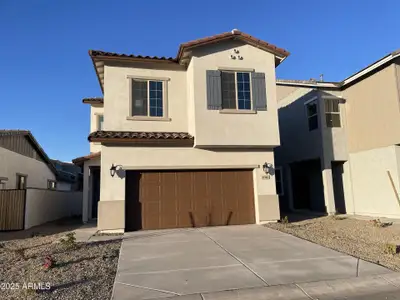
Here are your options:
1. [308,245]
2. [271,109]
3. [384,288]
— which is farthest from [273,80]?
[384,288]

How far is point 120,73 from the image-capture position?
1248 cm

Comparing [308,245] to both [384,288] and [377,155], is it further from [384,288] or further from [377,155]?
[377,155]

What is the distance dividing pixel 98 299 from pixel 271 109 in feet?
31.9

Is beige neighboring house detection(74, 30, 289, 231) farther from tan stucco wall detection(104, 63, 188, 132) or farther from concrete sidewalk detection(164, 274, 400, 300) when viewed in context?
concrete sidewalk detection(164, 274, 400, 300)

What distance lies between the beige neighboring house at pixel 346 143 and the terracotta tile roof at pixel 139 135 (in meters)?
7.71

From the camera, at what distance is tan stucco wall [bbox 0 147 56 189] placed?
53.0 feet

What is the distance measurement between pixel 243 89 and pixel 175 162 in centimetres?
401

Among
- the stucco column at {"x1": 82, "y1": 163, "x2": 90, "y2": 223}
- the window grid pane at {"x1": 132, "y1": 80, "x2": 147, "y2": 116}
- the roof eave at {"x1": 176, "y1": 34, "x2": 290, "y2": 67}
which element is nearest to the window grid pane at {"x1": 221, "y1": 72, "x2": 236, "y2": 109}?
the roof eave at {"x1": 176, "y1": 34, "x2": 290, "y2": 67}

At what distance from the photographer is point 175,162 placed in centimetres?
1202

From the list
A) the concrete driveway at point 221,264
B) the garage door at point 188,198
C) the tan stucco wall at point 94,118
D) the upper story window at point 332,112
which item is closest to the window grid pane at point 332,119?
the upper story window at point 332,112

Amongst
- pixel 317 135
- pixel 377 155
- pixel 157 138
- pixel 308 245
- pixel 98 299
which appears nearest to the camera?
pixel 98 299

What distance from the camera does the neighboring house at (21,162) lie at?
53.0 ft

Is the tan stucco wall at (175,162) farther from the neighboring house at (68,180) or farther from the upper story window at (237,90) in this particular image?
the neighboring house at (68,180)

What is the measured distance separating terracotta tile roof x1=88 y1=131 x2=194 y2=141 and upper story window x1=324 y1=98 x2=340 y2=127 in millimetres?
7823
